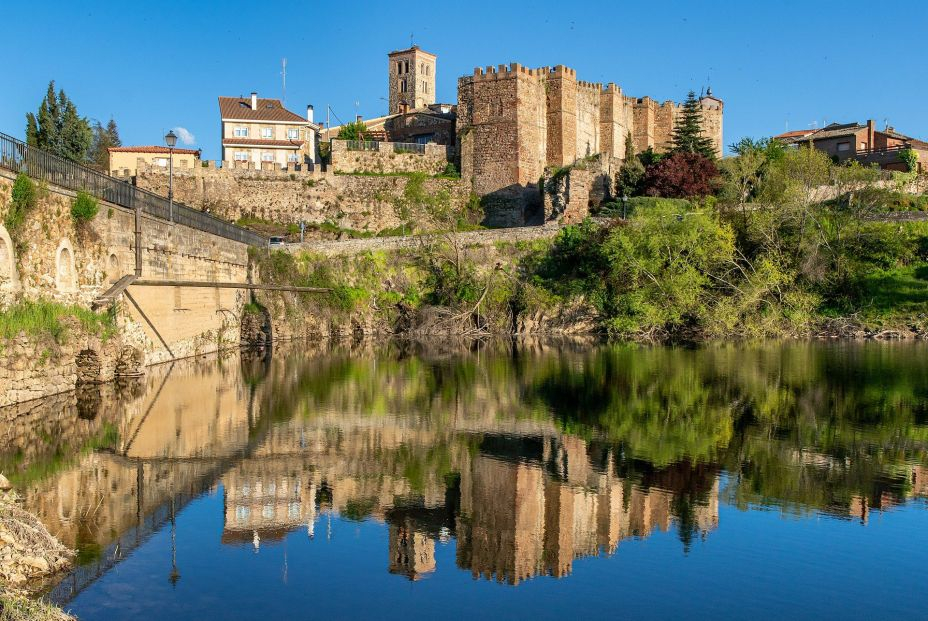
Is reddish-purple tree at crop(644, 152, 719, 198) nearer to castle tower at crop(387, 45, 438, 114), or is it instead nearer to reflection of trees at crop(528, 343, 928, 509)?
reflection of trees at crop(528, 343, 928, 509)

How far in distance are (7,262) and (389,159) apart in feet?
141

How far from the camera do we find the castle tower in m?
98.4

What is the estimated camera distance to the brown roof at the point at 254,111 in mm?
69125

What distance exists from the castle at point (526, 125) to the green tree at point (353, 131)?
959 centimetres

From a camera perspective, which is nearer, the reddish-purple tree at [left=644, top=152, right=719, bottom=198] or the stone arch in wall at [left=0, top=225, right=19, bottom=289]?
the stone arch in wall at [left=0, top=225, right=19, bottom=289]

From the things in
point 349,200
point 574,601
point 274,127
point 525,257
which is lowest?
point 574,601

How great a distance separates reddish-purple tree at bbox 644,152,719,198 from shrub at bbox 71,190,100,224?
130ft

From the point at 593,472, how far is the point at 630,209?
41.6 meters

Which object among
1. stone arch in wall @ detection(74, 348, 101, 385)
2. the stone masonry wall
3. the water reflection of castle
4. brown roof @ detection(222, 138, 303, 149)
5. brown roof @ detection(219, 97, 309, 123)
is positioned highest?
brown roof @ detection(219, 97, 309, 123)

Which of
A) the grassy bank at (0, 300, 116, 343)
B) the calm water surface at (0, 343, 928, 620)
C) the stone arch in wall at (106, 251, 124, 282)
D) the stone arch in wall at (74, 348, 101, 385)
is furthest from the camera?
the stone arch in wall at (106, 251, 124, 282)

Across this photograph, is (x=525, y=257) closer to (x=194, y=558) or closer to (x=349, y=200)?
(x=349, y=200)

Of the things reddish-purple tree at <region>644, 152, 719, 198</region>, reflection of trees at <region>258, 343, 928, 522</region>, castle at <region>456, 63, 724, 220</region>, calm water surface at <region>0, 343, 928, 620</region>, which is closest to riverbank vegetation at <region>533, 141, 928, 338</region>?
reddish-purple tree at <region>644, 152, 719, 198</region>

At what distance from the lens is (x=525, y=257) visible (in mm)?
49438

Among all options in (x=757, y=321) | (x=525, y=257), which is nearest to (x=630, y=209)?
(x=525, y=257)
